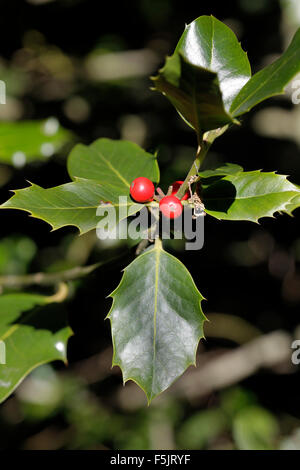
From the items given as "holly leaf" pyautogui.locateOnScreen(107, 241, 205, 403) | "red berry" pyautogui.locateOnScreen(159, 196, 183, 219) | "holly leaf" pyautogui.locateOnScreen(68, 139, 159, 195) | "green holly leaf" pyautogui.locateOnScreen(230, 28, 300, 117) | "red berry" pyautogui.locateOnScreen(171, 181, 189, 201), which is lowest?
"holly leaf" pyautogui.locateOnScreen(107, 241, 205, 403)

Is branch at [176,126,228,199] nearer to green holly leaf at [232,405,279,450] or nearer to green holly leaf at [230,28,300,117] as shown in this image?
green holly leaf at [230,28,300,117]

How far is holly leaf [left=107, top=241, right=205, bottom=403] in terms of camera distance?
91 centimetres

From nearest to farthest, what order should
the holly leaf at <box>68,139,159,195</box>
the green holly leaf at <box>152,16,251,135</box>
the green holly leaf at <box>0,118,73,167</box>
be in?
the green holly leaf at <box>152,16,251,135</box> → the holly leaf at <box>68,139,159,195</box> → the green holly leaf at <box>0,118,73,167</box>

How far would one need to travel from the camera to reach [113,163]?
1.17 meters

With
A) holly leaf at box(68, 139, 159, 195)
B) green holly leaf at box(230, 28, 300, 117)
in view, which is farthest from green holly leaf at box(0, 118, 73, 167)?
green holly leaf at box(230, 28, 300, 117)

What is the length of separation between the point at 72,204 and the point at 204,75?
37 cm

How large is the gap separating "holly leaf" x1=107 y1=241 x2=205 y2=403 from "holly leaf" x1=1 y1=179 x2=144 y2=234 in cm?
14

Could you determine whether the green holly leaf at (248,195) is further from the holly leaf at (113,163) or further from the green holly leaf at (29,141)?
the green holly leaf at (29,141)

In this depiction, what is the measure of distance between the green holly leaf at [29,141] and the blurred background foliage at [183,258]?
34 centimetres

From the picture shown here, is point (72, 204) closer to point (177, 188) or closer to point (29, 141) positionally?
point (177, 188)

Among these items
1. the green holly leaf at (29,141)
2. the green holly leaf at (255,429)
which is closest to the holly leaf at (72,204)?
the green holly leaf at (29,141)

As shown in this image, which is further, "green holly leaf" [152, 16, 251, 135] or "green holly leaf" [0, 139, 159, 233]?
"green holly leaf" [0, 139, 159, 233]

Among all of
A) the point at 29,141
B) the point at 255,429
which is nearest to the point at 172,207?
the point at 29,141

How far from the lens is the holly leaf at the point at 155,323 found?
0.91 metres
